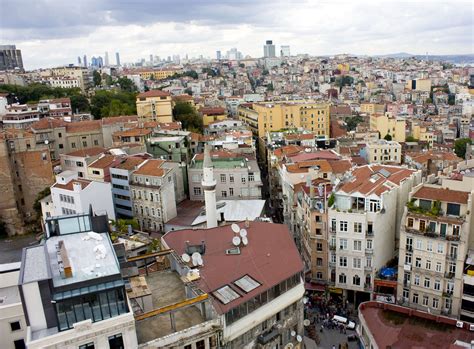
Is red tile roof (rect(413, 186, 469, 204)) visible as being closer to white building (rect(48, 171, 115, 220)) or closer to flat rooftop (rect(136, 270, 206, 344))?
flat rooftop (rect(136, 270, 206, 344))

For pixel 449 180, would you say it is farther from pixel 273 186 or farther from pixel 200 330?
pixel 273 186

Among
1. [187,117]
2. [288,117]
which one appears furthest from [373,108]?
[187,117]

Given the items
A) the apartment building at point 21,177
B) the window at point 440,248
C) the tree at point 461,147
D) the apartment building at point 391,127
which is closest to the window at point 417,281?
the window at point 440,248

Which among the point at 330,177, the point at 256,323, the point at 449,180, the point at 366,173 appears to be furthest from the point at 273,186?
the point at 256,323

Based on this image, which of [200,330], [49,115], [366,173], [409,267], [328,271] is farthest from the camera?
[49,115]

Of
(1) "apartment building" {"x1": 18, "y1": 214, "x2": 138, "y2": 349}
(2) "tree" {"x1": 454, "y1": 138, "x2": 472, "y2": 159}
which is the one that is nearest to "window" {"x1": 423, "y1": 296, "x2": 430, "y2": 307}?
(1) "apartment building" {"x1": 18, "y1": 214, "x2": 138, "y2": 349}

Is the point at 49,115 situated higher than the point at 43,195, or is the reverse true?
the point at 49,115

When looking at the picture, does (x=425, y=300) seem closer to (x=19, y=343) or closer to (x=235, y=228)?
(x=235, y=228)
